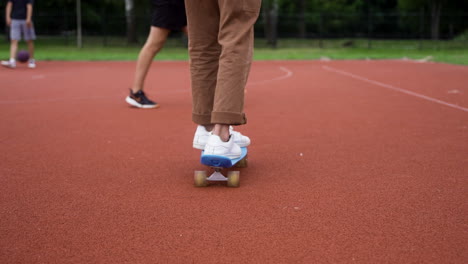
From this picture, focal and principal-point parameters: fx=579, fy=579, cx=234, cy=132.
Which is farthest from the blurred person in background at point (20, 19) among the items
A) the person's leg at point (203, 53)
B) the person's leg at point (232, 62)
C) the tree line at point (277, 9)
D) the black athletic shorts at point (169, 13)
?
the tree line at point (277, 9)

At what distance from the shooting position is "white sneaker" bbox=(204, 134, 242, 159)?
3170mm

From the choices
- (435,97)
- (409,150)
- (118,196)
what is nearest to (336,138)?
(409,150)

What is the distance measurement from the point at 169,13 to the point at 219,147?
355cm

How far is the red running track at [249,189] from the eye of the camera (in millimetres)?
2311

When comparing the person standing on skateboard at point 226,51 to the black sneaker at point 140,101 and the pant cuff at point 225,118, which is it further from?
the black sneaker at point 140,101

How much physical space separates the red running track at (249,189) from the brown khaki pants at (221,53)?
0.44 metres

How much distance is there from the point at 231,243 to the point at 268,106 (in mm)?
4487

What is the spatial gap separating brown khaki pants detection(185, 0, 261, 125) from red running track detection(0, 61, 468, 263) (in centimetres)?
44

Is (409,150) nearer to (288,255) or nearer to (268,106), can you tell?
(288,255)

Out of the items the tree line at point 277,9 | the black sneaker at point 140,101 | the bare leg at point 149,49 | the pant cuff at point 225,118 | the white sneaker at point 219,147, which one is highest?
the tree line at point 277,9

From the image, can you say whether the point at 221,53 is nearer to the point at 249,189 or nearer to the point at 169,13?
the point at 249,189

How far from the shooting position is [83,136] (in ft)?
15.9

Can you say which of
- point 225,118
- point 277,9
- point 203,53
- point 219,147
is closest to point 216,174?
point 219,147

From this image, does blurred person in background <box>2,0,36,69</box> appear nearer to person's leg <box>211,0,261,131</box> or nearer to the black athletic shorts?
the black athletic shorts
